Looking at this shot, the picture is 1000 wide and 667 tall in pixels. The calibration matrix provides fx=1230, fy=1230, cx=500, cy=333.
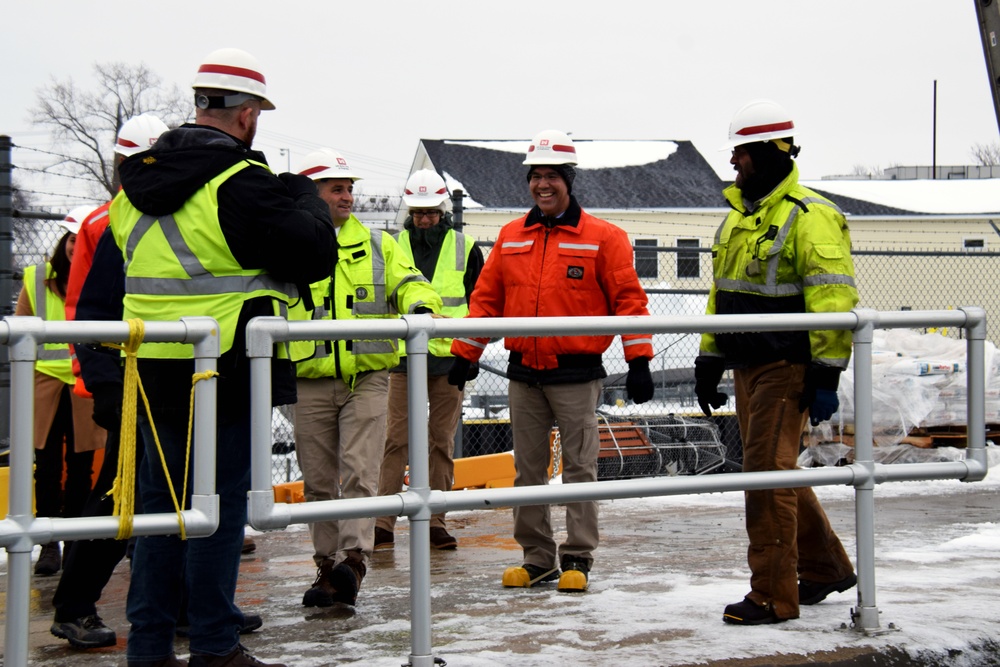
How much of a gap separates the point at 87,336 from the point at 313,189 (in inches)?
40.0

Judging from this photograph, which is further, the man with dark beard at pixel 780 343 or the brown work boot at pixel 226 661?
the man with dark beard at pixel 780 343

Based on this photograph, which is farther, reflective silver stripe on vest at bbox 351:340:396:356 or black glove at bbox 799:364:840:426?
reflective silver stripe on vest at bbox 351:340:396:356

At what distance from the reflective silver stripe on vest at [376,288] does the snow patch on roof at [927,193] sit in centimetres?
3331

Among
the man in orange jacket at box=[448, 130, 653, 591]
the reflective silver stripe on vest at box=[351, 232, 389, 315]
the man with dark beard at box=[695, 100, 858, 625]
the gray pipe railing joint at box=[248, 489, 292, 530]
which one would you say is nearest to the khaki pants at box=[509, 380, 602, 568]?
the man in orange jacket at box=[448, 130, 653, 591]

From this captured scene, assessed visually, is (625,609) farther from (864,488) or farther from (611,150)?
(611,150)

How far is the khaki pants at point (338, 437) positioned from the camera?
571cm

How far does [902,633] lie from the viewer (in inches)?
181

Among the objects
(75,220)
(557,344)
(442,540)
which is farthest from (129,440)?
(442,540)

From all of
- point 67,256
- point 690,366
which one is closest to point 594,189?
point 690,366

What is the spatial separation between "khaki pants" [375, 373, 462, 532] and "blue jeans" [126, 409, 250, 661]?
3047 millimetres

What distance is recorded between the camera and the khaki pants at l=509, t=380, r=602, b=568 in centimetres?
576

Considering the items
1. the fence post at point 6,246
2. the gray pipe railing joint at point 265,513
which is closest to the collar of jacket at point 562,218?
the gray pipe railing joint at point 265,513

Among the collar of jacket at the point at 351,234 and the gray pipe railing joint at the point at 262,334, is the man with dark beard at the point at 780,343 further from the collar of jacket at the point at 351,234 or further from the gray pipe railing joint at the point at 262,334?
the gray pipe railing joint at the point at 262,334

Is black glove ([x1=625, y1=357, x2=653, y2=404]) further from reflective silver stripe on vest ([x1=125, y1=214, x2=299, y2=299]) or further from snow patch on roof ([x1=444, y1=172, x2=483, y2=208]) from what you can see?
snow patch on roof ([x1=444, y1=172, x2=483, y2=208])
